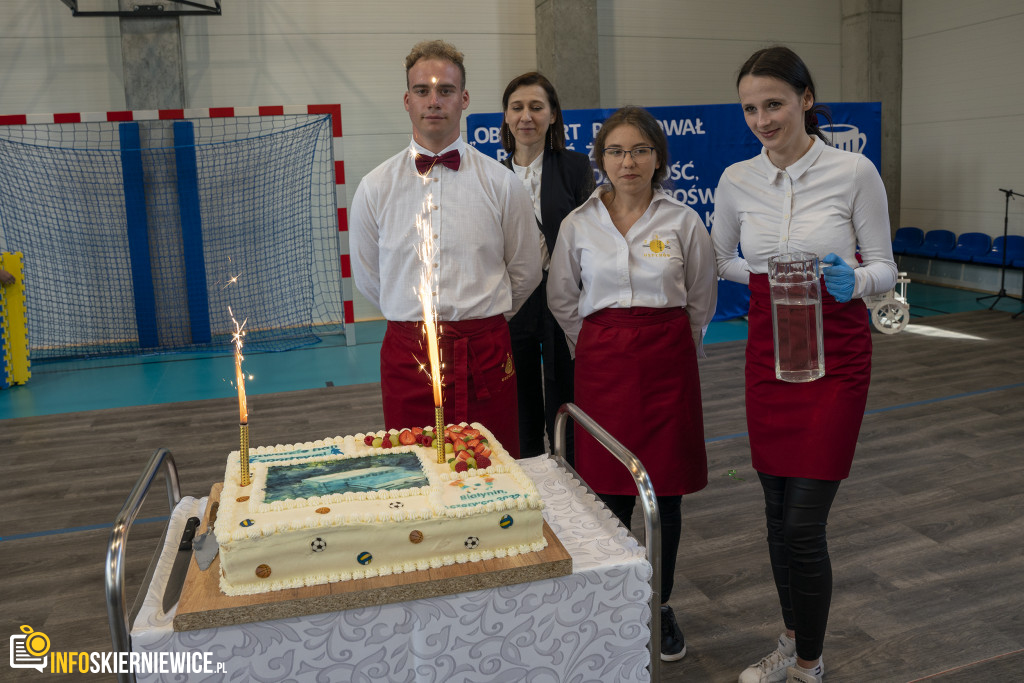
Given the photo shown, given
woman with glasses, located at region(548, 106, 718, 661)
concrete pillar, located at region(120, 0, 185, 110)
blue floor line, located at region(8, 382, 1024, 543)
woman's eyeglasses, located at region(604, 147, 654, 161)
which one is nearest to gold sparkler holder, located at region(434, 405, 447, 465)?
woman with glasses, located at region(548, 106, 718, 661)

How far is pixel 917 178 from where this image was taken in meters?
11.4

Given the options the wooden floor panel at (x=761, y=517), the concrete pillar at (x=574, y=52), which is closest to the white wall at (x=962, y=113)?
the wooden floor panel at (x=761, y=517)

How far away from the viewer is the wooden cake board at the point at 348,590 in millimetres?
1596

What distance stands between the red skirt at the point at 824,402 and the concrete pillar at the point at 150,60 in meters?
8.16

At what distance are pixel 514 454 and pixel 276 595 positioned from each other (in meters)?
1.44

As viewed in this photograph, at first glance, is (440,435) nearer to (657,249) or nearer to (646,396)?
(646,396)

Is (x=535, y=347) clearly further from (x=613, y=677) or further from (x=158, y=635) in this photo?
(x=158, y=635)

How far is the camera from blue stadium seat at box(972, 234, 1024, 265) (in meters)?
9.13

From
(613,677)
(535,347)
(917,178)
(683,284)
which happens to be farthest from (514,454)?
(917,178)

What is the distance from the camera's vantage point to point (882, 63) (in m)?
11.3

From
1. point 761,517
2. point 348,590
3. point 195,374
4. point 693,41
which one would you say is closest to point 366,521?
point 348,590

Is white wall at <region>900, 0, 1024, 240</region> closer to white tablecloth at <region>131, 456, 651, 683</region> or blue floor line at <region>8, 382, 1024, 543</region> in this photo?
blue floor line at <region>8, 382, 1024, 543</region>

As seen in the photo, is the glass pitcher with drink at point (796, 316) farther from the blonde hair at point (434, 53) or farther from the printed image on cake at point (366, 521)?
the blonde hair at point (434, 53)

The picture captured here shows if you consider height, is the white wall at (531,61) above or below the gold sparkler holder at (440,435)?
above
